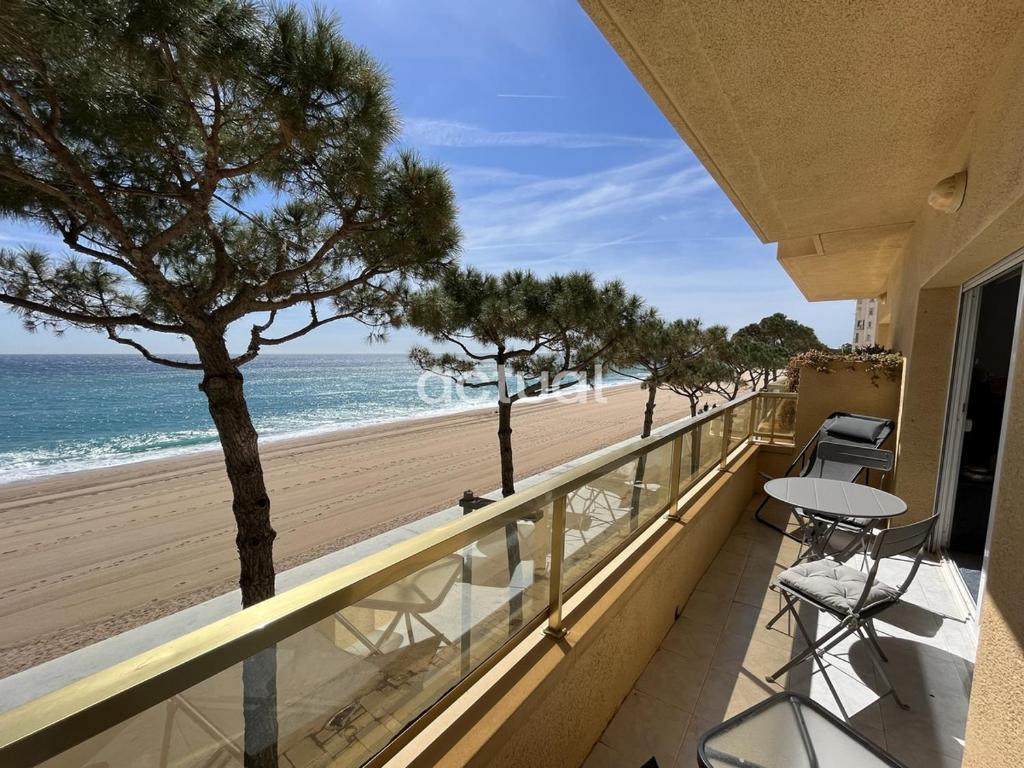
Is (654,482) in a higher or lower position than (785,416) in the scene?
higher

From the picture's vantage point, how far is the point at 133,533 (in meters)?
9.50

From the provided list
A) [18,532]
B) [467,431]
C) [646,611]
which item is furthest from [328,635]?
[467,431]

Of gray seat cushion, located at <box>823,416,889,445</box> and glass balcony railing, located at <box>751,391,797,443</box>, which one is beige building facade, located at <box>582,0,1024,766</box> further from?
glass balcony railing, located at <box>751,391,797,443</box>

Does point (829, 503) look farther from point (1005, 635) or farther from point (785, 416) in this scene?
point (785, 416)

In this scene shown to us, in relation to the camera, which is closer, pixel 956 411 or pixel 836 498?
pixel 836 498

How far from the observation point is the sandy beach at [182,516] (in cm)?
664

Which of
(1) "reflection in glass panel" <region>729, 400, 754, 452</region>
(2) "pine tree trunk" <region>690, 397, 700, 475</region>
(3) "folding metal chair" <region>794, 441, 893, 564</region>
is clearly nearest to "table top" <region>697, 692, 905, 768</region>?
(3) "folding metal chair" <region>794, 441, 893, 564</region>

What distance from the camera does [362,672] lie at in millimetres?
1068

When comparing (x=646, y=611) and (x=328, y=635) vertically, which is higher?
(x=328, y=635)

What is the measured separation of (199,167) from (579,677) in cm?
487

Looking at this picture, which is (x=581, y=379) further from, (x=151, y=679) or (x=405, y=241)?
(x=151, y=679)

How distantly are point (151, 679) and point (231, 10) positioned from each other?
151 inches

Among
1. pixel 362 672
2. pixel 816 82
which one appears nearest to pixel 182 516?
pixel 362 672

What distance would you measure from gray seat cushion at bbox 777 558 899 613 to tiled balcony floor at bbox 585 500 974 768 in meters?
0.40
